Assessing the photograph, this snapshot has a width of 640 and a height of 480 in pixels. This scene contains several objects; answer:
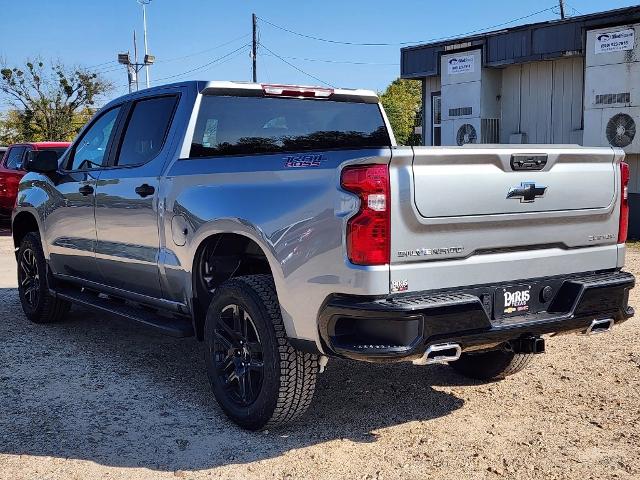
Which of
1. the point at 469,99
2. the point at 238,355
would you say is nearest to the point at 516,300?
the point at 238,355

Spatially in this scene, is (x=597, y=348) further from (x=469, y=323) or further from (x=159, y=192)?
(x=159, y=192)

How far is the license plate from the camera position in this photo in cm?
366

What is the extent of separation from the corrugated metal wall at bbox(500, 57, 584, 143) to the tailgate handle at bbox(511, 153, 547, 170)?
13217 mm

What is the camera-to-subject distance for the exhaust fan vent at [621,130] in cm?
1388

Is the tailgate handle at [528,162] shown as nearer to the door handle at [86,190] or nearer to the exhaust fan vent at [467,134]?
the door handle at [86,190]

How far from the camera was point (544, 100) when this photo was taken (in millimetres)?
16844

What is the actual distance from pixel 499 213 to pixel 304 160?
0.99 metres

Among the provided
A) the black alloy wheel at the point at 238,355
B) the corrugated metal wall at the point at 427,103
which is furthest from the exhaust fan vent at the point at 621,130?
the black alloy wheel at the point at 238,355

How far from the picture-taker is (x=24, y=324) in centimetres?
676

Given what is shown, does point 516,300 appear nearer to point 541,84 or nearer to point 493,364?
point 493,364

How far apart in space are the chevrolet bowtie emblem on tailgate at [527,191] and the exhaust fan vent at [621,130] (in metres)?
11.0

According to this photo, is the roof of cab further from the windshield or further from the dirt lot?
the dirt lot

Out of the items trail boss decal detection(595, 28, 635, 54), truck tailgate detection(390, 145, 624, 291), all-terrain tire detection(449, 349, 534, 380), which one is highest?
trail boss decal detection(595, 28, 635, 54)

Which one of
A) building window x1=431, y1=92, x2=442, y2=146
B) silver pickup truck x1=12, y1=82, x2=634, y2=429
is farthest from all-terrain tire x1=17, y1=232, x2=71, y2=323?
building window x1=431, y1=92, x2=442, y2=146
